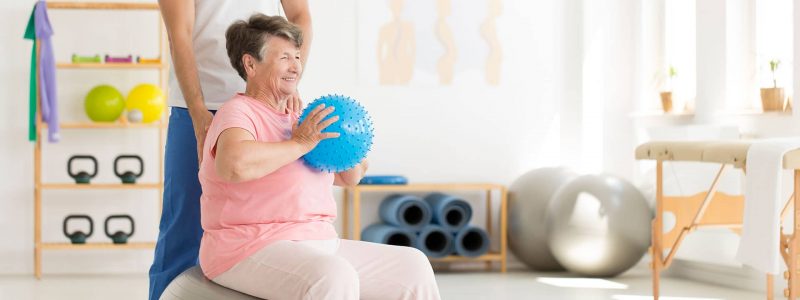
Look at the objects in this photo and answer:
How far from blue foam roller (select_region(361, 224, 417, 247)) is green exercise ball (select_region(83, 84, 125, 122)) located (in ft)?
4.87

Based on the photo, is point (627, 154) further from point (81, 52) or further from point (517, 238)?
point (81, 52)

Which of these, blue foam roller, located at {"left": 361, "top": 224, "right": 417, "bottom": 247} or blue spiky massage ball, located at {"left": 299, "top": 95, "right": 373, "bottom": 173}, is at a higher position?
blue spiky massage ball, located at {"left": 299, "top": 95, "right": 373, "bottom": 173}

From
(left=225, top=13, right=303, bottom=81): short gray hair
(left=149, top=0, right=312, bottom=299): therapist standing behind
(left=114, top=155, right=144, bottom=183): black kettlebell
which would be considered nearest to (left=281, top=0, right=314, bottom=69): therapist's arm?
(left=149, top=0, right=312, bottom=299): therapist standing behind

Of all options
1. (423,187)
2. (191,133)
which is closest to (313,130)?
(191,133)

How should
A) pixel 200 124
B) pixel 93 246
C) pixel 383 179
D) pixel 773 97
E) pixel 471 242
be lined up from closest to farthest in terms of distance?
pixel 200 124, pixel 773 97, pixel 93 246, pixel 383 179, pixel 471 242

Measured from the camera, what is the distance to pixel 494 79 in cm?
643

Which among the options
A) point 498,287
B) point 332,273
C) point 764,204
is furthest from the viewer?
point 498,287

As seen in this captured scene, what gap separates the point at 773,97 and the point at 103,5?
3.39 m

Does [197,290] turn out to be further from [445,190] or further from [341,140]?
[445,190]

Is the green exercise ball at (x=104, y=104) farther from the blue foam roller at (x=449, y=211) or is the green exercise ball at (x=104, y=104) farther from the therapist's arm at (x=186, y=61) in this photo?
the therapist's arm at (x=186, y=61)

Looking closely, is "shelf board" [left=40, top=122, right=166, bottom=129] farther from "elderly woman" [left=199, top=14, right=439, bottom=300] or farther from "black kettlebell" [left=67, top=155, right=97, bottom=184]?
"elderly woman" [left=199, top=14, right=439, bottom=300]

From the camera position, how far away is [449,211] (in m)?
6.11

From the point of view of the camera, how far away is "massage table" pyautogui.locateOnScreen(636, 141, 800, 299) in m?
3.66

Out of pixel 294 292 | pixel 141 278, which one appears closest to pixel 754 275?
pixel 141 278
